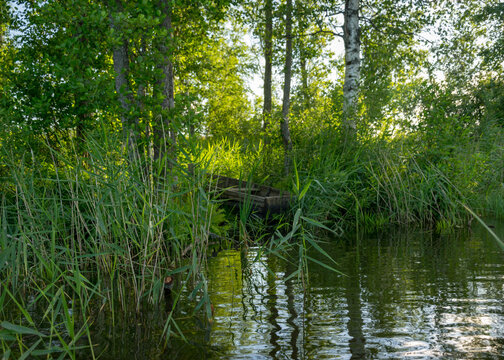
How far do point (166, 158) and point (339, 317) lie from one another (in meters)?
2.02

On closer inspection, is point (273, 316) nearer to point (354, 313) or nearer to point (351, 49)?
point (354, 313)

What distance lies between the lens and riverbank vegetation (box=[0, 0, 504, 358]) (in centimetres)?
385

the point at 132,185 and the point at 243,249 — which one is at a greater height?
the point at 132,185

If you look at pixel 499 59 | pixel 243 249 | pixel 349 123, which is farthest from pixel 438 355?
pixel 499 59

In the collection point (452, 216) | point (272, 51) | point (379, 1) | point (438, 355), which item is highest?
point (379, 1)

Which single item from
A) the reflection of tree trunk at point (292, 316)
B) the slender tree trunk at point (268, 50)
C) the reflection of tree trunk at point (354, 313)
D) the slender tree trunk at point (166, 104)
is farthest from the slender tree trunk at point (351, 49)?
the reflection of tree trunk at point (292, 316)

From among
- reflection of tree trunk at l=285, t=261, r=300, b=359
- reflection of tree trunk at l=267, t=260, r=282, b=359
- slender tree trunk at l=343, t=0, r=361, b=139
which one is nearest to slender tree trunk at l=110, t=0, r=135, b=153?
reflection of tree trunk at l=267, t=260, r=282, b=359

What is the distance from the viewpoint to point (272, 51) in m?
15.1

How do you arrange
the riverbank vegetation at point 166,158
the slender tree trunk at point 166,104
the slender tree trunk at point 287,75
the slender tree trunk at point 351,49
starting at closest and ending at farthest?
the riverbank vegetation at point 166,158 → the slender tree trunk at point 166,104 → the slender tree trunk at point 351,49 → the slender tree trunk at point 287,75

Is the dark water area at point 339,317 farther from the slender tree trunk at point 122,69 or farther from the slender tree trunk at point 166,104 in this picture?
the slender tree trunk at point 122,69

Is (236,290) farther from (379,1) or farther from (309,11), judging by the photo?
(379,1)

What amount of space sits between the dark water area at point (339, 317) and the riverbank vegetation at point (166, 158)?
249 mm

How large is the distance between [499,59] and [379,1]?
863cm

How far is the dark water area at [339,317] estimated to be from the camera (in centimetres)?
294
